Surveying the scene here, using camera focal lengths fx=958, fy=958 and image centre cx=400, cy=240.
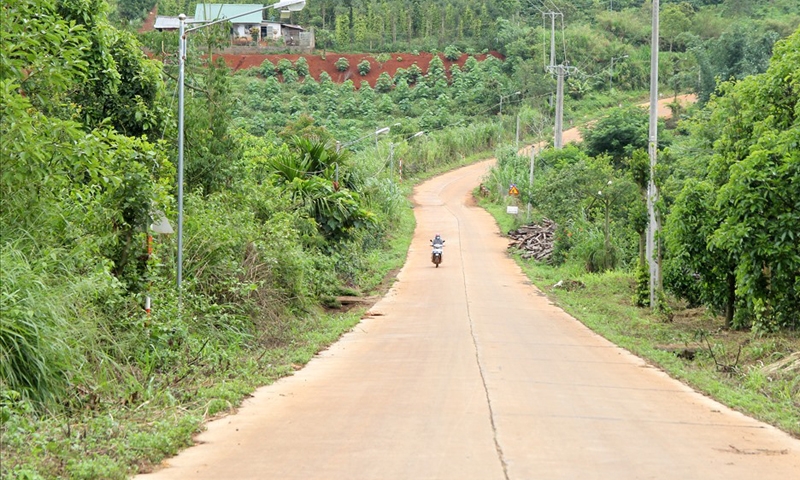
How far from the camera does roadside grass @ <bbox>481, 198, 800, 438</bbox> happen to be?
514 inches

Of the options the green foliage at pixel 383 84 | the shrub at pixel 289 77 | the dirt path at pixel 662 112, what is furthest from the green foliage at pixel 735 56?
the shrub at pixel 289 77

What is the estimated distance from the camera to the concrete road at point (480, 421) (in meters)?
8.39

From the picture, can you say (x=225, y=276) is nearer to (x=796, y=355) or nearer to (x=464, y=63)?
(x=796, y=355)

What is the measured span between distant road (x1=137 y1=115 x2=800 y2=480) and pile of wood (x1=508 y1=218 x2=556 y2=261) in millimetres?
20776

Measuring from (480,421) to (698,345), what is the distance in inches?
385

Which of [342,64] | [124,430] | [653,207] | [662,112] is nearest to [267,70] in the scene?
[342,64]

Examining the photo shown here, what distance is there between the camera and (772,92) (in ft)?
66.7

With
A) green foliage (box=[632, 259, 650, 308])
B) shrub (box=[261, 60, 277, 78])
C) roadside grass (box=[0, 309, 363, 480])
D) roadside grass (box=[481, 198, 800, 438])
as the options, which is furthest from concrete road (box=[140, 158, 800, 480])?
shrub (box=[261, 60, 277, 78])

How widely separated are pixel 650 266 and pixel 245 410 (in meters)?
16.2

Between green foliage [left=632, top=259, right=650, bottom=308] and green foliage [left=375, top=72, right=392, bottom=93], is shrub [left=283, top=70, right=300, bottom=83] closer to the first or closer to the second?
green foliage [left=375, top=72, right=392, bottom=93]

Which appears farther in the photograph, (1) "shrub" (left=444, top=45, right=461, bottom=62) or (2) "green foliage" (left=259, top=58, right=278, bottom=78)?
(1) "shrub" (left=444, top=45, right=461, bottom=62)

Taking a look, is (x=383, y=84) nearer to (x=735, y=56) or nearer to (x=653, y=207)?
(x=735, y=56)

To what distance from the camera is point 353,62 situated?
300 ft

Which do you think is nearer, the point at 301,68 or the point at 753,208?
the point at 753,208
